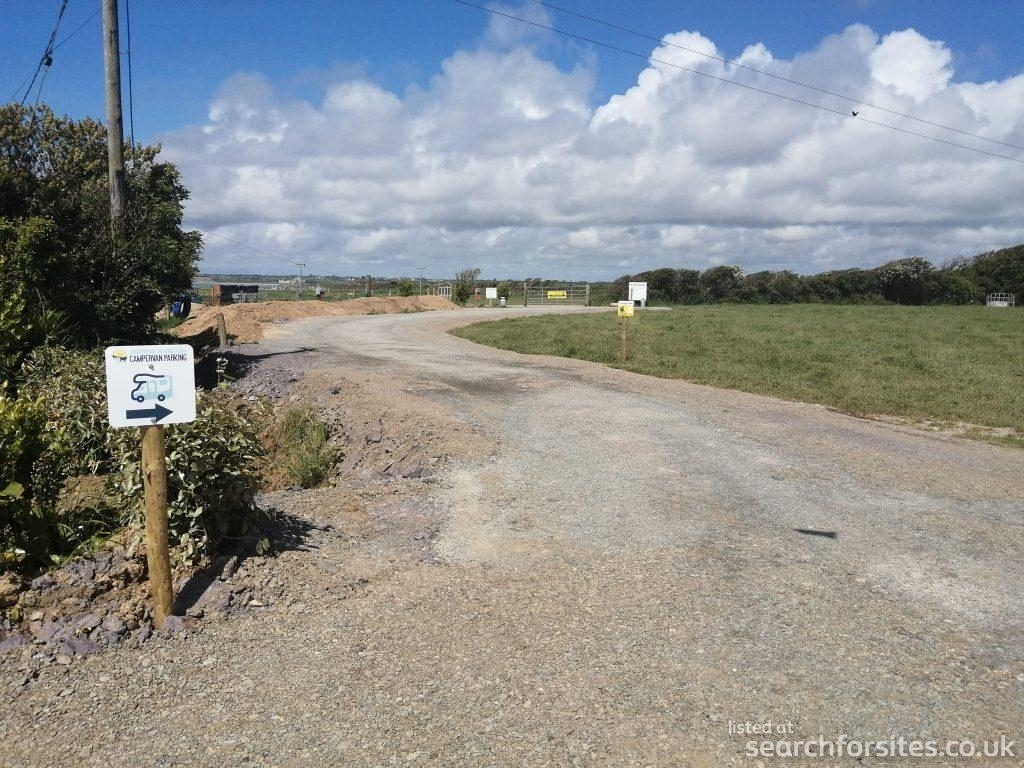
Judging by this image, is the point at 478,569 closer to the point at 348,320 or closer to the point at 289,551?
the point at 289,551

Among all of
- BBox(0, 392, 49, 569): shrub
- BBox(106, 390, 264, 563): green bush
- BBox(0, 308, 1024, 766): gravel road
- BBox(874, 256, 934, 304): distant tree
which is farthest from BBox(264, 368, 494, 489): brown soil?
BBox(874, 256, 934, 304): distant tree

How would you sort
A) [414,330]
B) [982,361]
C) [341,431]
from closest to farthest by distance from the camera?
[341,431]
[982,361]
[414,330]

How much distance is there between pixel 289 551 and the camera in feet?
17.1

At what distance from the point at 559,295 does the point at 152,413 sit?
52.8 m

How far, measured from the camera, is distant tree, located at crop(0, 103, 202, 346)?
32.3ft

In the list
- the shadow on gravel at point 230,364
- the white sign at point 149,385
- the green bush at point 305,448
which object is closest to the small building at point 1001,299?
the shadow on gravel at point 230,364

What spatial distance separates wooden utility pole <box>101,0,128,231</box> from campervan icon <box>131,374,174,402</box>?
916 cm

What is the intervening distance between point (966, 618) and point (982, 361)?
19136 mm

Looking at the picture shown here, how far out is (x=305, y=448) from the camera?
9250mm

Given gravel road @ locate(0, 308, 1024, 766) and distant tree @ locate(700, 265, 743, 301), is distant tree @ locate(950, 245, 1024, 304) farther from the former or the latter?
gravel road @ locate(0, 308, 1024, 766)

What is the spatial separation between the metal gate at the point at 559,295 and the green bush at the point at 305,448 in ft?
148

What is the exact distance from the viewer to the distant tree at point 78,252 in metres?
9.84

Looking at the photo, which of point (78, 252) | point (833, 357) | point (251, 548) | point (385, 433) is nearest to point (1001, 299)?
point (833, 357)

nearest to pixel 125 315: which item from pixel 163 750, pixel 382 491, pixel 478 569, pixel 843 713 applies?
pixel 382 491
